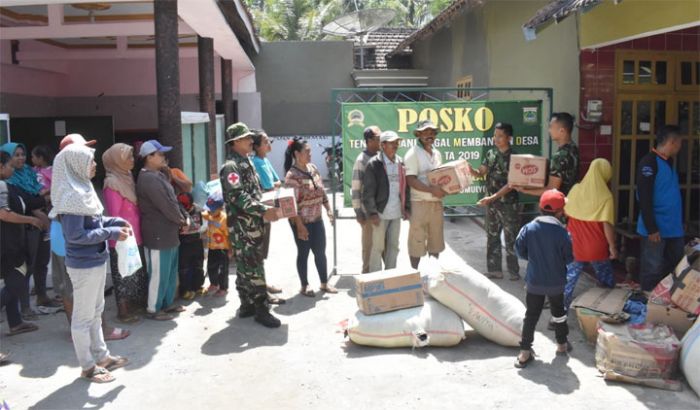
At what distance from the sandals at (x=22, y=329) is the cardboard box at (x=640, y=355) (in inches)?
180

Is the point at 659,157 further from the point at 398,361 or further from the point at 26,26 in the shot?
the point at 26,26

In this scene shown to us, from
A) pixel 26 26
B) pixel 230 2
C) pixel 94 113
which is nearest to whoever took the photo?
pixel 230 2

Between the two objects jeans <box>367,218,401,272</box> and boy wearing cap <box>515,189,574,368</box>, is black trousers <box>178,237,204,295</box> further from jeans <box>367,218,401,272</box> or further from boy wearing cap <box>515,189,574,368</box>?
boy wearing cap <box>515,189,574,368</box>

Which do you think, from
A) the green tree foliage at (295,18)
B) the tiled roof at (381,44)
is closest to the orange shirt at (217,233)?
the tiled roof at (381,44)

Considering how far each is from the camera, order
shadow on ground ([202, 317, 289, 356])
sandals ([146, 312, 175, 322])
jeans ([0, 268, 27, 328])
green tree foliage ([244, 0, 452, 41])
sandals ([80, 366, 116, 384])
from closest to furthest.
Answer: sandals ([80, 366, 116, 384])
shadow on ground ([202, 317, 289, 356])
jeans ([0, 268, 27, 328])
sandals ([146, 312, 175, 322])
green tree foliage ([244, 0, 452, 41])

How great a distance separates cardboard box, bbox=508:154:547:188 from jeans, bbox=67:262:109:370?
4042 millimetres

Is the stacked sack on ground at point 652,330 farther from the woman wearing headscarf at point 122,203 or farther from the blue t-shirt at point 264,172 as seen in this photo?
the woman wearing headscarf at point 122,203

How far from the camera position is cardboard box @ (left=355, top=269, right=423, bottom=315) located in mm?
4965

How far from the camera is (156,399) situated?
412cm

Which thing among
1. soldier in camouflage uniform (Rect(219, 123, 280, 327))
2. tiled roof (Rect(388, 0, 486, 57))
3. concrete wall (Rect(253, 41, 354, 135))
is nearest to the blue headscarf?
soldier in camouflage uniform (Rect(219, 123, 280, 327))

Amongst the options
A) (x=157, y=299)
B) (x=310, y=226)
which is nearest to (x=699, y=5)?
(x=310, y=226)

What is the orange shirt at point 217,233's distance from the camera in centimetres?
636

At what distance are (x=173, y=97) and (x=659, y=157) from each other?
15.0 ft

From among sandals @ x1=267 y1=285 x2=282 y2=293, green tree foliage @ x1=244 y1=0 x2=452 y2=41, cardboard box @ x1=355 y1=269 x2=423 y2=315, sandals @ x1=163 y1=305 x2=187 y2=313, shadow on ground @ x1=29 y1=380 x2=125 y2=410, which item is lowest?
shadow on ground @ x1=29 y1=380 x2=125 y2=410
